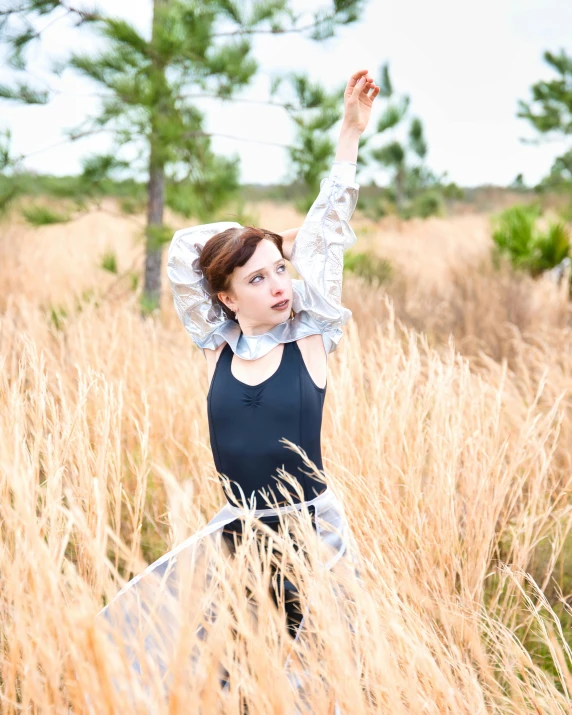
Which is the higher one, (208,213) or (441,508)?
(208,213)

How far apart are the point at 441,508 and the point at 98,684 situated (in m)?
1.13

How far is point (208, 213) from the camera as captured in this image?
4793 mm

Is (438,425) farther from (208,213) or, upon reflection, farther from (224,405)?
(208,213)

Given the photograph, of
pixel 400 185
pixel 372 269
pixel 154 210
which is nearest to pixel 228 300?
pixel 154 210

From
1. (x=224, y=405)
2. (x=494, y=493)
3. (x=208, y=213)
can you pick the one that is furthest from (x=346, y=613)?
(x=208, y=213)

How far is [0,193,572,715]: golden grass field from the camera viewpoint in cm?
110

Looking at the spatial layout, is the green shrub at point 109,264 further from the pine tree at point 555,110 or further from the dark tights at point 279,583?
the pine tree at point 555,110

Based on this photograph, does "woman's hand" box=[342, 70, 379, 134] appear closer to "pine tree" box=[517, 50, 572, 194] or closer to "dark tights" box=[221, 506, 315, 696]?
"dark tights" box=[221, 506, 315, 696]

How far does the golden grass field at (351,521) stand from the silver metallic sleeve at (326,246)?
440 mm

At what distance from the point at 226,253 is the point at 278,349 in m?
0.26

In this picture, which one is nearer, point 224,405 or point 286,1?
point 224,405

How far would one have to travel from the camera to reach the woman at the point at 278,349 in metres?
1.58

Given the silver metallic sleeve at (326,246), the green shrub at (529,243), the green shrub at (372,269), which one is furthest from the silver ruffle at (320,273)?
the green shrub at (529,243)

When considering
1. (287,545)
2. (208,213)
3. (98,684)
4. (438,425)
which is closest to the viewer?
(98,684)
